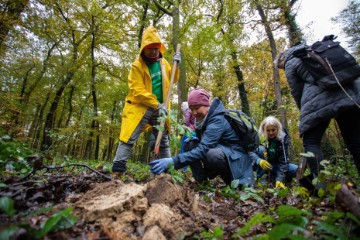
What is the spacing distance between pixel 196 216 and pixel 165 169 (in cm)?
91

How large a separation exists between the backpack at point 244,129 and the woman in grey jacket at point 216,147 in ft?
0.22

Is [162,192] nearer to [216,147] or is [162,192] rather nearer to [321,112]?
[216,147]

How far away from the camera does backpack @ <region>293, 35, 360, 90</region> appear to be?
2.39m

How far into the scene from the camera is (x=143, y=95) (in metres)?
3.59

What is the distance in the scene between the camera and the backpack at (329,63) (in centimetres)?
239

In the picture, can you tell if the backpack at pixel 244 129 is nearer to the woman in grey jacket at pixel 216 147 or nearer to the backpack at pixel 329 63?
the woman in grey jacket at pixel 216 147

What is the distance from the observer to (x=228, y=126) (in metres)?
3.42

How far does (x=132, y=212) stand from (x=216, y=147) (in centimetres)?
194

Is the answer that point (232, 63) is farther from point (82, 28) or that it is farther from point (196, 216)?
point (196, 216)

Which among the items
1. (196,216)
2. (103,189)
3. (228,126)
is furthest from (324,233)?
(228,126)

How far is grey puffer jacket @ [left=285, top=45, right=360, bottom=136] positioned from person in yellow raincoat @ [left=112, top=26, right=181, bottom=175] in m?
1.75

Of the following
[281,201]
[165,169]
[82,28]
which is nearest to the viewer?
[281,201]

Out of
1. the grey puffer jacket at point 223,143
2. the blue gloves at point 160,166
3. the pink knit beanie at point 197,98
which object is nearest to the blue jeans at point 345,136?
the grey puffer jacket at point 223,143

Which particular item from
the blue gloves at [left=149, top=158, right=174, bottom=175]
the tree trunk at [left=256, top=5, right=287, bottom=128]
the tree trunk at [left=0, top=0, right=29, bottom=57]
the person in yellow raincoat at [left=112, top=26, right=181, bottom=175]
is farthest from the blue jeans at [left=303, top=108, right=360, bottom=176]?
the tree trunk at [left=0, top=0, right=29, bottom=57]
